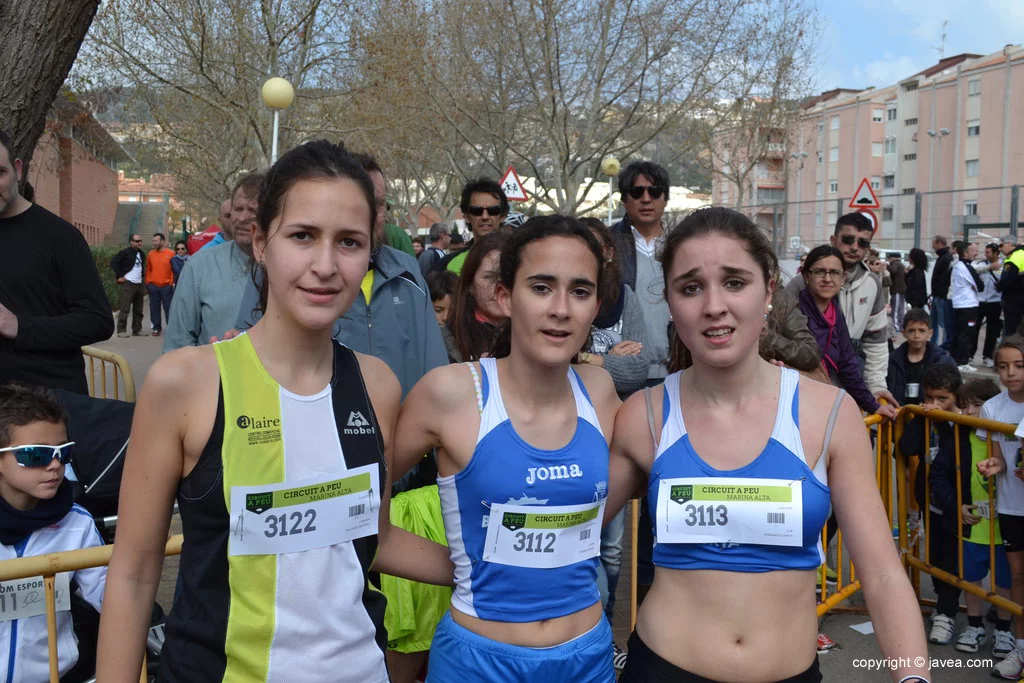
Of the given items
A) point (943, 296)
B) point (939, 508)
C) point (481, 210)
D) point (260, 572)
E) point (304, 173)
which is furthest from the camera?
point (943, 296)

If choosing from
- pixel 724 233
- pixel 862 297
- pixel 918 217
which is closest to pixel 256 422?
pixel 724 233

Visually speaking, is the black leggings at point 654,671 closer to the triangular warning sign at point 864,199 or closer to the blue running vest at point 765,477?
the blue running vest at point 765,477

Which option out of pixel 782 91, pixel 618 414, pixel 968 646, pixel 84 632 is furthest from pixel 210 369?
pixel 782 91

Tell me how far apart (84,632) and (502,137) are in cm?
1876

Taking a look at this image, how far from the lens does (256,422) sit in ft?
6.30

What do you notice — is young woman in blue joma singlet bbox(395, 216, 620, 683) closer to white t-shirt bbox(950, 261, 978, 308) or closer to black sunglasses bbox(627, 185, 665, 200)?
black sunglasses bbox(627, 185, 665, 200)

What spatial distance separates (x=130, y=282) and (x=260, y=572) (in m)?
19.1

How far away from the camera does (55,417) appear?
11.7 ft

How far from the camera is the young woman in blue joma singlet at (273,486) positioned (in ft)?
6.16

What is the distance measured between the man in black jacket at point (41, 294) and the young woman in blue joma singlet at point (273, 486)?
209cm

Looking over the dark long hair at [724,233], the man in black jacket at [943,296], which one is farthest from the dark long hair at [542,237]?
the man in black jacket at [943,296]

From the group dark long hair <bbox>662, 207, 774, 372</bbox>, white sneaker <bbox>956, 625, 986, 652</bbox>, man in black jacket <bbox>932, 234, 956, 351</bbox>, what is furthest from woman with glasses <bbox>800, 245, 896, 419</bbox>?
man in black jacket <bbox>932, 234, 956, 351</bbox>

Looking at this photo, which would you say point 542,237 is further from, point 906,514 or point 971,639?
point 906,514

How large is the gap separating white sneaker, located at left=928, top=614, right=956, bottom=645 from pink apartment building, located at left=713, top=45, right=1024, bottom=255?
18498 millimetres
